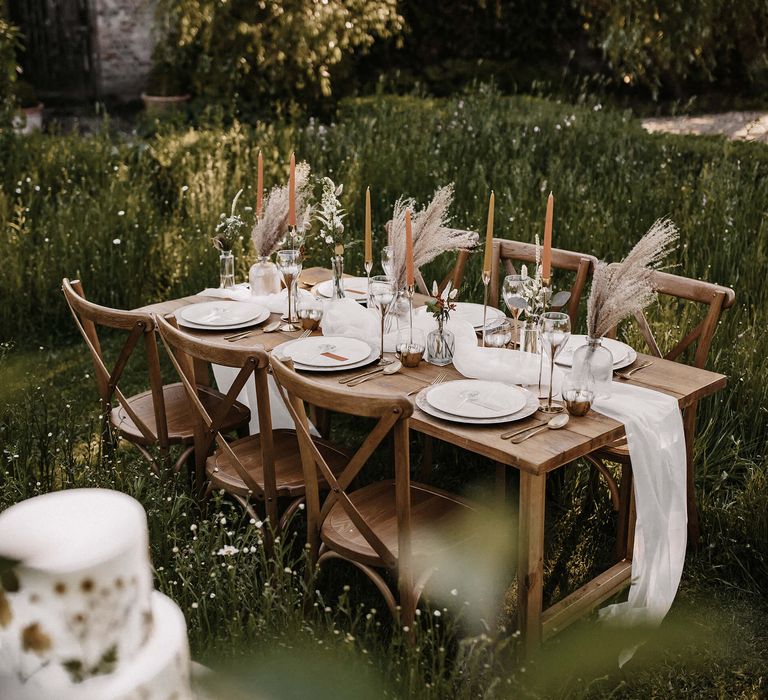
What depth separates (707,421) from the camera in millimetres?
3791

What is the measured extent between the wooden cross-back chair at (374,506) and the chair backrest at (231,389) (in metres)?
0.13

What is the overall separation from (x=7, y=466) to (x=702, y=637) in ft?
8.34

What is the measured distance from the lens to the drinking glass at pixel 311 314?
334cm

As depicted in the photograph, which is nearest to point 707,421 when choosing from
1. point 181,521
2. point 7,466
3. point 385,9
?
point 181,521

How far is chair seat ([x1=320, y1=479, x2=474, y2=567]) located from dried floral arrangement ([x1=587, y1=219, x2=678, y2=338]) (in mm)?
700

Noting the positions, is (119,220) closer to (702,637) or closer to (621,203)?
(621,203)

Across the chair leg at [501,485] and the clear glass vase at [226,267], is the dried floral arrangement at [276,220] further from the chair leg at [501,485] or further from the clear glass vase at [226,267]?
the chair leg at [501,485]

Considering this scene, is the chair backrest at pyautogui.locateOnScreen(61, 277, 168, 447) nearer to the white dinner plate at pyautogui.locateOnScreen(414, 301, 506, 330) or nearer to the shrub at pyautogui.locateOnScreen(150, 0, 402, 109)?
the white dinner plate at pyautogui.locateOnScreen(414, 301, 506, 330)

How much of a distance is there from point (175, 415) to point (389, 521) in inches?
46.9

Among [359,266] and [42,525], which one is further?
[359,266]

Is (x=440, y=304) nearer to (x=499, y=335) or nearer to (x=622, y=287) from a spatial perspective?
(x=499, y=335)

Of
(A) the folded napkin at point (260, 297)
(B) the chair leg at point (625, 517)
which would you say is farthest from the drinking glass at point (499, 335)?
(A) the folded napkin at point (260, 297)

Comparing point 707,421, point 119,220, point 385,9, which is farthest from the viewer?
point 385,9

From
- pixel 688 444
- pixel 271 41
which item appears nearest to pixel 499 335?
pixel 688 444
